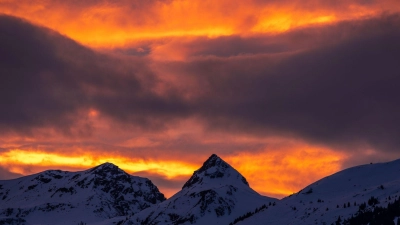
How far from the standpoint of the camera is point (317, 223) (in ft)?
655

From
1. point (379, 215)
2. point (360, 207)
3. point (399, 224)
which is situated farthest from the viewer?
point (360, 207)

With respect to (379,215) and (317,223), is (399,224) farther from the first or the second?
(317,223)

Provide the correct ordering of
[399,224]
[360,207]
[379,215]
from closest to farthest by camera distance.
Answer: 1. [399,224]
2. [379,215]
3. [360,207]

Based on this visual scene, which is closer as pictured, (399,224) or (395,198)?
(399,224)

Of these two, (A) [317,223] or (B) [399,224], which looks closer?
(B) [399,224]

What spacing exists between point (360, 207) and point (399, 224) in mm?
27475

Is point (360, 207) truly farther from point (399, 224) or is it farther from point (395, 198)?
point (399, 224)

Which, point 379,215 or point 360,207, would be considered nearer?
point 379,215

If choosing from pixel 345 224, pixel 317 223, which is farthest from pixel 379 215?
pixel 317 223

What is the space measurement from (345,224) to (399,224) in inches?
882

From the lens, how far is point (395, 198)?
18950 cm

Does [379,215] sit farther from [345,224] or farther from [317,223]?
[317,223]

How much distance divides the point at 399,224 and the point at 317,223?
35420mm

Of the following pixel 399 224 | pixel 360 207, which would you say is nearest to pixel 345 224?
pixel 360 207
